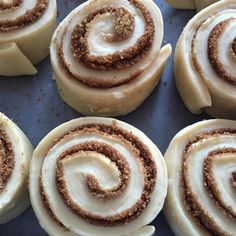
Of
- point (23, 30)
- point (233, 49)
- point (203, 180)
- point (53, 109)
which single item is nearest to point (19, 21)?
point (23, 30)

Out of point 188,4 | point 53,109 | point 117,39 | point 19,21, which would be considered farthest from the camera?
point 188,4

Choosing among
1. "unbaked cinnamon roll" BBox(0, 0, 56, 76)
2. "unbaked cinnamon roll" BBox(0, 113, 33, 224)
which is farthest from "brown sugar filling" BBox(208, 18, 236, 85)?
"unbaked cinnamon roll" BBox(0, 113, 33, 224)

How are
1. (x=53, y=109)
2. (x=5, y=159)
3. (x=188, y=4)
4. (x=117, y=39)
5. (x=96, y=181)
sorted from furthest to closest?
1. (x=188, y=4)
2. (x=53, y=109)
3. (x=117, y=39)
4. (x=5, y=159)
5. (x=96, y=181)

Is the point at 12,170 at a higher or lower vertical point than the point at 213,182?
higher

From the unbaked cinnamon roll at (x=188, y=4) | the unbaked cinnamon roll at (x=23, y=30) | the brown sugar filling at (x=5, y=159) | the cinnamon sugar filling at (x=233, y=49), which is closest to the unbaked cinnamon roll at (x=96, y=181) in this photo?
the brown sugar filling at (x=5, y=159)

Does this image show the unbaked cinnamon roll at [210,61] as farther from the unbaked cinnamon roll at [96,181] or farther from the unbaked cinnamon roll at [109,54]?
the unbaked cinnamon roll at [96,181]

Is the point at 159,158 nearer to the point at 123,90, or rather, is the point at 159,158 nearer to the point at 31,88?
the point at 123,90

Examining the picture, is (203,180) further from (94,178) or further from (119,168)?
(94,178)

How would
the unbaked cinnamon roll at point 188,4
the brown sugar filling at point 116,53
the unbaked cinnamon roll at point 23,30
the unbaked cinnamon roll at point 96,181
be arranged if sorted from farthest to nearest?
the unbaked cinnamon roll at point 188,4 < the unbaked cinnamon roll at point 23,30 < the brown sugar filling at point 116,53 < the unbaked cinnamon roll at point 96,181

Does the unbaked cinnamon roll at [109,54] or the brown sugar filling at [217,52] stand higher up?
A: the unbaked cinnamon roll at [109,54]
